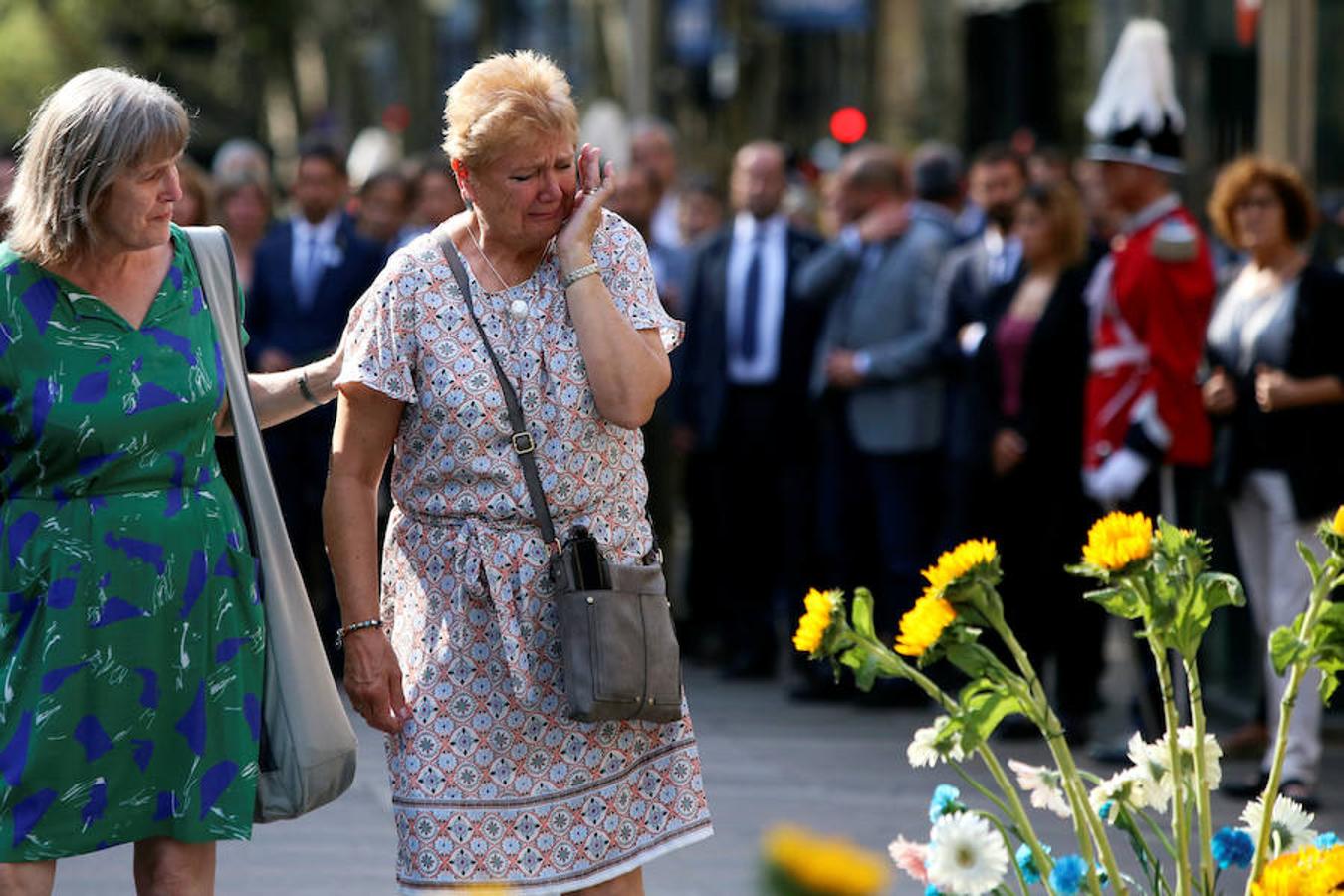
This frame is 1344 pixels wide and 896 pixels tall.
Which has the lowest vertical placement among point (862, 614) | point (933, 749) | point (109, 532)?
point (933, 749)

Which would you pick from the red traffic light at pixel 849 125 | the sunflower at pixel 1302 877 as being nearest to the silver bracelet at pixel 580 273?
the sunflower at pixel 1302 877

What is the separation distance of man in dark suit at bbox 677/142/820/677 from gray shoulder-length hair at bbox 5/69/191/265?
6.43m

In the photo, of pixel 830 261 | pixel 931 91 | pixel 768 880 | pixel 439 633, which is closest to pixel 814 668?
pixel 830 261

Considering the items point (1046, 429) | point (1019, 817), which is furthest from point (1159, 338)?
point (1019, 817)

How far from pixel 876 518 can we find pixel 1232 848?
6.29 meters

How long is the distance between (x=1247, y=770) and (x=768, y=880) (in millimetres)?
6927

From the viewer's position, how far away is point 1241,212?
7785 millimetres

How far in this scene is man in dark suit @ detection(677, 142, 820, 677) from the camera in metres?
10.4

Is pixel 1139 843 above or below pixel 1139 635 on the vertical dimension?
below

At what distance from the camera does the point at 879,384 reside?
9727mm

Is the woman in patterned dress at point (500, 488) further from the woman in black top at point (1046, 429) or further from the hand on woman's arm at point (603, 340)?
the woman in black top at point (1046, 429)

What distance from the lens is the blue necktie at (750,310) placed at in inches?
410

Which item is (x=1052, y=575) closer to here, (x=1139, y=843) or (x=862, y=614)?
(x=1139, y=843)

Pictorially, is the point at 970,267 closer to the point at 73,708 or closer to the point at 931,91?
the point at 73,708
